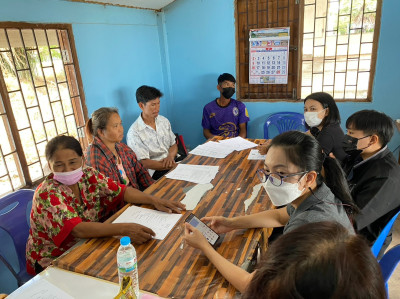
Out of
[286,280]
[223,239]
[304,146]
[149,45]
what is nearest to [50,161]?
[223,239]

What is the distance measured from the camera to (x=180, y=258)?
1.22 m

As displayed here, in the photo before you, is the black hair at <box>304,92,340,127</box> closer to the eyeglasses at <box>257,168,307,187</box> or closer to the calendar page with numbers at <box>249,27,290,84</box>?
the calendar page with numbers at <box>249,27,290,84</box>

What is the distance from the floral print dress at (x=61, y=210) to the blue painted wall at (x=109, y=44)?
1.30 m

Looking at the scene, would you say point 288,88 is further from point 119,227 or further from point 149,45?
point 119,227

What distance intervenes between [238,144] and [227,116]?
0.98 m

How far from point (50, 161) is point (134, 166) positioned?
33.6 inches

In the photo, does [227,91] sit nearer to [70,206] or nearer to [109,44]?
[109,44]

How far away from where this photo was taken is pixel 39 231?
1.44 meters

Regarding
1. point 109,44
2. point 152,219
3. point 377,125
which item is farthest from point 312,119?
point 109,44

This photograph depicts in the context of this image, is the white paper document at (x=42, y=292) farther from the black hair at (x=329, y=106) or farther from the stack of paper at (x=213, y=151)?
the black hair at (x=329, y=106)

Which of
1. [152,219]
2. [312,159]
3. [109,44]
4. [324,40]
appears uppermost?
[109,44]

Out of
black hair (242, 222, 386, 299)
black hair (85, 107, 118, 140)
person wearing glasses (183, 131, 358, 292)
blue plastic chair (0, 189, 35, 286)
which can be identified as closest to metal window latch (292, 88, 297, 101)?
black hair (85, 107, 118, 140)

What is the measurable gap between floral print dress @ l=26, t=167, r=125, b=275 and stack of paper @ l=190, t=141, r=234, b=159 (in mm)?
866

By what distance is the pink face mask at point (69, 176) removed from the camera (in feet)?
4.93
